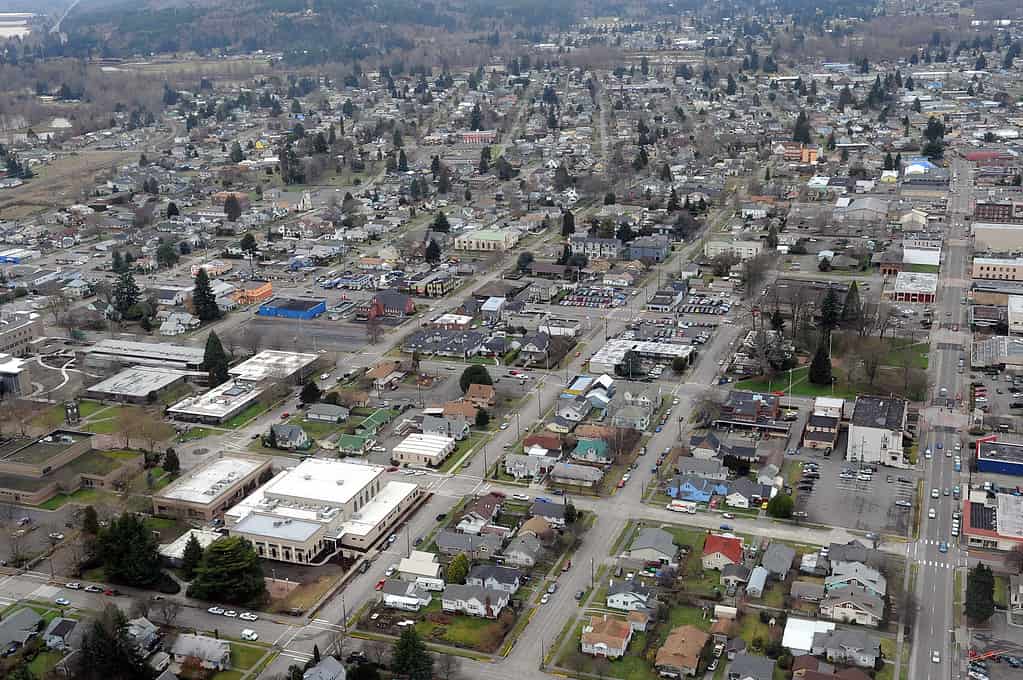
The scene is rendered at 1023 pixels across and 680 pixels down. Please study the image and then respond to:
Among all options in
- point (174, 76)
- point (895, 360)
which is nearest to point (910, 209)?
point (895, 360)

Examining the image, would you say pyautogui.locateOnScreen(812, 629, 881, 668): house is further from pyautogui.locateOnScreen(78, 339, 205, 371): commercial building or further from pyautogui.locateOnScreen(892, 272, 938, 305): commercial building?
pyautogui.locateOnScreen(892, 272, 938, 305): commercial building

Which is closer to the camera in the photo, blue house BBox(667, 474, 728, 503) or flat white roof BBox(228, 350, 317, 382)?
blue house BBox(667, 474, 728, 503)

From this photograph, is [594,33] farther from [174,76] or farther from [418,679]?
[418,679]

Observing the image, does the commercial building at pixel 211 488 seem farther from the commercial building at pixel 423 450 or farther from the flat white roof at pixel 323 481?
the commercial building at pixel 423 450

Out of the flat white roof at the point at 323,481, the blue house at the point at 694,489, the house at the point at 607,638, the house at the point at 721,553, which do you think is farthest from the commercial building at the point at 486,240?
the house at the point at 607,638

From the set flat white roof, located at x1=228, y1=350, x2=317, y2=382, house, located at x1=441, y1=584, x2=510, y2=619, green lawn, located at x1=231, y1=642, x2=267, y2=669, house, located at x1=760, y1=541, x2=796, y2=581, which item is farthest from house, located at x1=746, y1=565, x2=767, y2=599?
flat white roof, located at x1=228, y1=350, x2=317, y2=382

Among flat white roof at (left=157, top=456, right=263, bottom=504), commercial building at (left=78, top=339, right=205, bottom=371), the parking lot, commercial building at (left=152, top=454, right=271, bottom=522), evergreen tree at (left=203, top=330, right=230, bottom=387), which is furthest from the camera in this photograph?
commercial building at (left=78, top=339, right=205, bottom=371)

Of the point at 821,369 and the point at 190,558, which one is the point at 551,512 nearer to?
the point at 190,558
